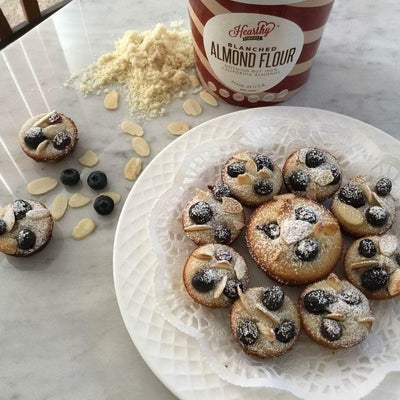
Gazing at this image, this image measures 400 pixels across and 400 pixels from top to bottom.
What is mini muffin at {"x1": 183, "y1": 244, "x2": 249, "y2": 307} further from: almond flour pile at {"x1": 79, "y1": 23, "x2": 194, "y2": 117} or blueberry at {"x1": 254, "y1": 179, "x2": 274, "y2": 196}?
almond flour pile at {"x1": 79, "y1": 23, "x2": 194, "y2": 117}

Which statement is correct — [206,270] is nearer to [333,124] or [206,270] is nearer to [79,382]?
[79,382]

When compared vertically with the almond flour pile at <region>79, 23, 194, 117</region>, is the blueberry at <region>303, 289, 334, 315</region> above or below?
below

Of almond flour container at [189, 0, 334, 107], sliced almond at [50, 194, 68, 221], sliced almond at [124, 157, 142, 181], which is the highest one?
almond flour container at [189, 0, 334, 107]

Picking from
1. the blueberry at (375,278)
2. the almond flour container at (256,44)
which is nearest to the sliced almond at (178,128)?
the almond flour container at (256,44)

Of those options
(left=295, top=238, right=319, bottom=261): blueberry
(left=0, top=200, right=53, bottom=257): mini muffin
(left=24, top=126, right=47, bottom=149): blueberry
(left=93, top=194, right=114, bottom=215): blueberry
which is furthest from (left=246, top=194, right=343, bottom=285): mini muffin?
(left=24, top=126, right=47, bottom=149): blueberry

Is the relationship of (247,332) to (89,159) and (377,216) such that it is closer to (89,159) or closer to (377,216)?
(377,216)

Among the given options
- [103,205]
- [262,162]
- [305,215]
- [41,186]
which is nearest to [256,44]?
[262,162]
